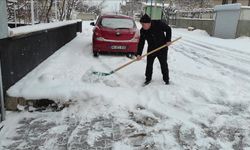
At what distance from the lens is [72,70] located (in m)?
Answer: 7.42

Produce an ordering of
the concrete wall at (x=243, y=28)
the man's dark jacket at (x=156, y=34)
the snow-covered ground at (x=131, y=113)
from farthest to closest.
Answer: the concrete wall at (x=243, y=28)
the man's dark jacket at (x=156, y=34)
the snow-covered ground at (x=131, y=113)

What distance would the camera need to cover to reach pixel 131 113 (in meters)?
4.98

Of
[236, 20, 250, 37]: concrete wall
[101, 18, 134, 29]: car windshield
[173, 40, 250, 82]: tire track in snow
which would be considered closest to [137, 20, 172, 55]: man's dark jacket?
[173, 40, 250, 82]: tire track in snow

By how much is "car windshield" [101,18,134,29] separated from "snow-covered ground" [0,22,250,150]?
10.2 feet

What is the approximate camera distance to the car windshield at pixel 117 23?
34.3 feet

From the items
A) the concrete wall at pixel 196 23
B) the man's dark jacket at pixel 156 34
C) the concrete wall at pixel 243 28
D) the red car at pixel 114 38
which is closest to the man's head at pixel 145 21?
the man's dark jacket at pixel 156 34

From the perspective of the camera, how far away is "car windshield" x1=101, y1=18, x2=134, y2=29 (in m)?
10.4

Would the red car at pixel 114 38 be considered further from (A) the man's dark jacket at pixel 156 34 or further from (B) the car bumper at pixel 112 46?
(A) the man's dark jacket at pixel 156 34

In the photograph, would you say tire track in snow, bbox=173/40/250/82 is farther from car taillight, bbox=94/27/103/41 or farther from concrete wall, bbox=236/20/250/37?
concrete wall, bbox=236/20/250/37

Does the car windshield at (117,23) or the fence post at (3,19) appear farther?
the car windshield at (117,23)

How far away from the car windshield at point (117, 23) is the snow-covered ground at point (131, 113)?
3.10 m

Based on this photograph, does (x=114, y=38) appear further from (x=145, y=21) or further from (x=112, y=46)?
(x=145, y=21)

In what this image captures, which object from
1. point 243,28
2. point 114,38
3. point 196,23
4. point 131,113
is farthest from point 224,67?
point 196,23

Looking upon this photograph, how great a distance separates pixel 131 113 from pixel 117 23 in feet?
20.2
